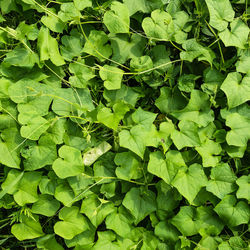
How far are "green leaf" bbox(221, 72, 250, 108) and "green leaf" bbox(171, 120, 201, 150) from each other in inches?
10.4

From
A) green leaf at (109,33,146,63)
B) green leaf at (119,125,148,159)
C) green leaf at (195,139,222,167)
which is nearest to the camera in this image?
green leaf at (119,125,148,159)

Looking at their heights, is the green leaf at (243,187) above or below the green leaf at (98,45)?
below

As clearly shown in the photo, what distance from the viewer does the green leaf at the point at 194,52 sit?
5.67 feet

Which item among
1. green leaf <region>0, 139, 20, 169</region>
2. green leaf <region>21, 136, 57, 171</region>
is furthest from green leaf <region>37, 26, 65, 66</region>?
green leaf <region>0, 139, 20, 169</region>

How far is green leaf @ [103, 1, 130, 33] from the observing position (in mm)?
1715

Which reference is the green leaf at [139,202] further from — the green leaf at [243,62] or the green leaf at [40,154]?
the green leaf at [243,62]

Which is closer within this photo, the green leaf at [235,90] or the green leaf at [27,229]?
the green leaf at [235,90]

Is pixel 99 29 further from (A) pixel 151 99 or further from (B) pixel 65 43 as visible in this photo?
(A) pixel 151 99

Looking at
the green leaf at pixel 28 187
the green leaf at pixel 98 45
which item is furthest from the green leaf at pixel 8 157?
the green leaf at pixel 98 45

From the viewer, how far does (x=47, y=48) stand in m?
1.79

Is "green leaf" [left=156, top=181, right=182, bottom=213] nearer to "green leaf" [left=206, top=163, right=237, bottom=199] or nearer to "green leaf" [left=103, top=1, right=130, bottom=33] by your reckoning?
"green leaf" [left=206, top=163, right=237, bottom=199]

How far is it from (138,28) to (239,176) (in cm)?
123

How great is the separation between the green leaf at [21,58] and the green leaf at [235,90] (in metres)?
1.20

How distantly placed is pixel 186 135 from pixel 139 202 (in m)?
0.54
